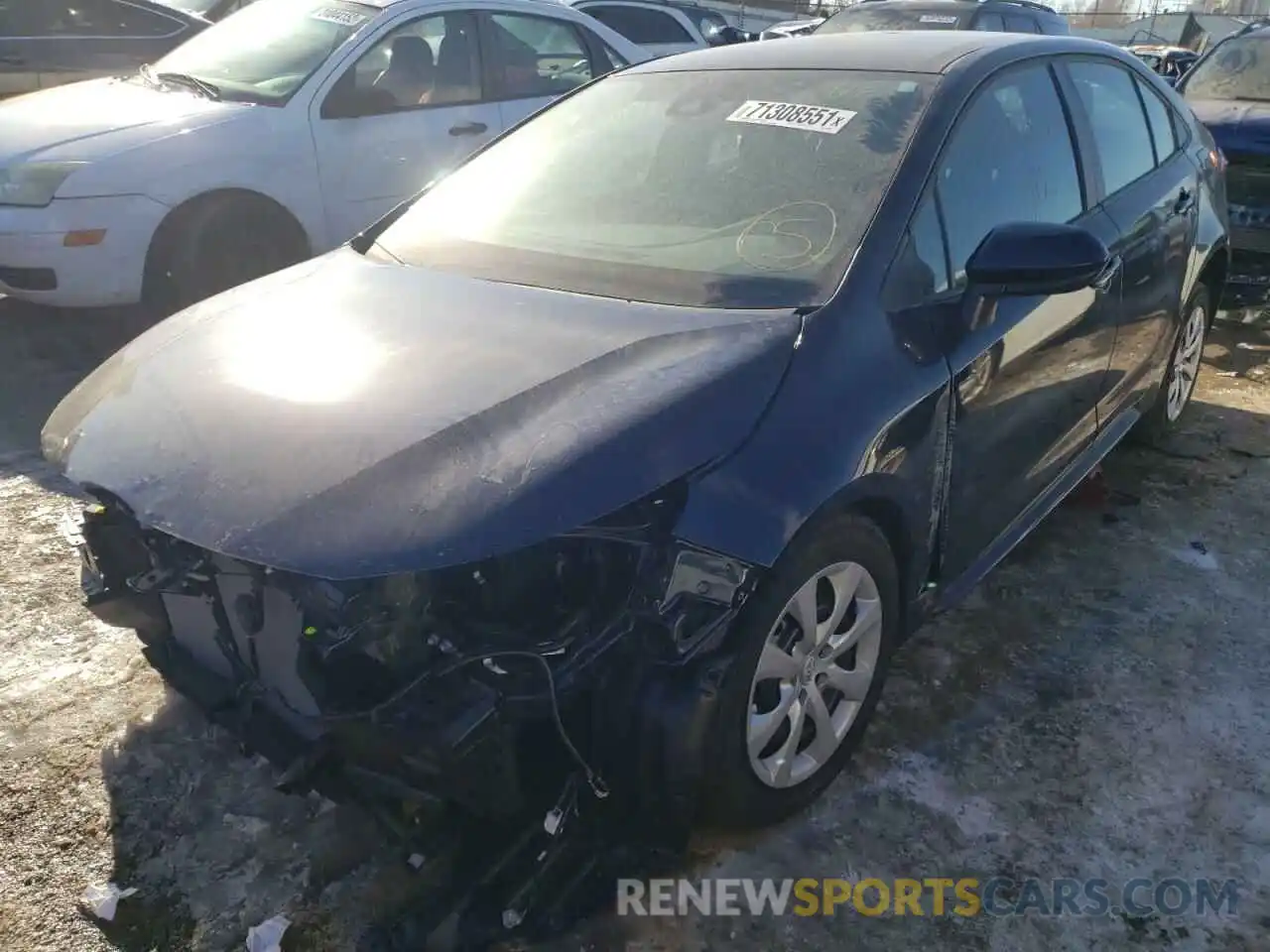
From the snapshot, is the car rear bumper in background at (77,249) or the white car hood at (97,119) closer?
the car rear bumper in background at (77,249)

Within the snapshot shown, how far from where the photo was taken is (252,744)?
2.17 meters

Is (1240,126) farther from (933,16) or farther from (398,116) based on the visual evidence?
(398,116)

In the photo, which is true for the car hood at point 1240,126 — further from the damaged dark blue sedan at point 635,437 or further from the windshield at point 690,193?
the windshield at point 690,193

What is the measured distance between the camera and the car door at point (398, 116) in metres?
5.37

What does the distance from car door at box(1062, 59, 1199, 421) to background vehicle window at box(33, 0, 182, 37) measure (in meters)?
7.01

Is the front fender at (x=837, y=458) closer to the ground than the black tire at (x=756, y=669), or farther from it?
farther from it

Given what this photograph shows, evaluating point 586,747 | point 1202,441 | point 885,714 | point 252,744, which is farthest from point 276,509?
point 1202,441

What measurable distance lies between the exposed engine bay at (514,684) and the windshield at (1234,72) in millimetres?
7345

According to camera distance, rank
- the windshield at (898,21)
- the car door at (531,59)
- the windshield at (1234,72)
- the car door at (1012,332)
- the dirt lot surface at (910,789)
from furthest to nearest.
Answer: the windshield at (898,21)
the windshield at (1234,72)
the car door at (531,59)
the car door at (1012,332)
the dirt lot surface at (910,789)

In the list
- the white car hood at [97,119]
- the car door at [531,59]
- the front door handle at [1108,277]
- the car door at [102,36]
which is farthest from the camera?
the car door at [102,36]

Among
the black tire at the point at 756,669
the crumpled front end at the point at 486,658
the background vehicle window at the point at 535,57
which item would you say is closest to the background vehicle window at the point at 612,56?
the background vehicle window at the point at 535,57

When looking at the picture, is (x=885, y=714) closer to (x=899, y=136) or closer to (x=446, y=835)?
(x=446, y=835)

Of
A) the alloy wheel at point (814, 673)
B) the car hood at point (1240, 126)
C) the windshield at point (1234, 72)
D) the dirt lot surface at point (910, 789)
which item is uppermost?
the windshield at point (1234, 72)

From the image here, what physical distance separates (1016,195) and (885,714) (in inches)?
57.6
